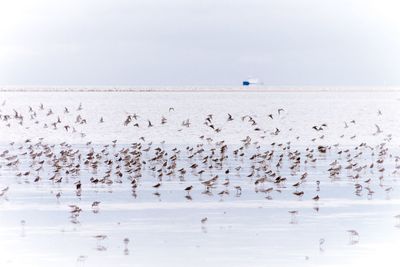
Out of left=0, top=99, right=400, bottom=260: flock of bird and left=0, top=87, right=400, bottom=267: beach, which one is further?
left=0, top=99, right=400, bottom=260: flock of bird

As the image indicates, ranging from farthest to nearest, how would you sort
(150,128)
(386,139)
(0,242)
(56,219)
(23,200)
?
(150,128), (386,139), (23,200), (56,219), (0,242)

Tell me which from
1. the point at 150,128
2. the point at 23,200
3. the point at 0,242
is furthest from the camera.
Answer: the point at 150,128

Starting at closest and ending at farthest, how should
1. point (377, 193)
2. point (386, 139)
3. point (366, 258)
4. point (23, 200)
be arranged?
1. point (366, 258)
2. point (23, 200)
3. point (377, 193)
4. point (386, 139)

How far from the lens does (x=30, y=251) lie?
655 inches

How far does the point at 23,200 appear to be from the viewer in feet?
77.4

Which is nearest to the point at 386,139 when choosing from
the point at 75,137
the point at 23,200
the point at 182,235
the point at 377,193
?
the point at 75,137

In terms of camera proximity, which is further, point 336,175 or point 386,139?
point 386,139

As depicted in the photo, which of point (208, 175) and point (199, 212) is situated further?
point (208, 175)

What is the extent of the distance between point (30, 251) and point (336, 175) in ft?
49.2

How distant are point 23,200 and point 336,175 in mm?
10766

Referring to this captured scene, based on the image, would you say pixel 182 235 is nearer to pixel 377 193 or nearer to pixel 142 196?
pixel 142 196

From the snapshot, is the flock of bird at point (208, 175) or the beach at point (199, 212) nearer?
the beach at point (199, 212)

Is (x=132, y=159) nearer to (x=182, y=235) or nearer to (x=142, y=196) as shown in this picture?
(x=142, y=196)

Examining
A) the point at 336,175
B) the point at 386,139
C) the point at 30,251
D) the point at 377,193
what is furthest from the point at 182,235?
the point at 386,139
